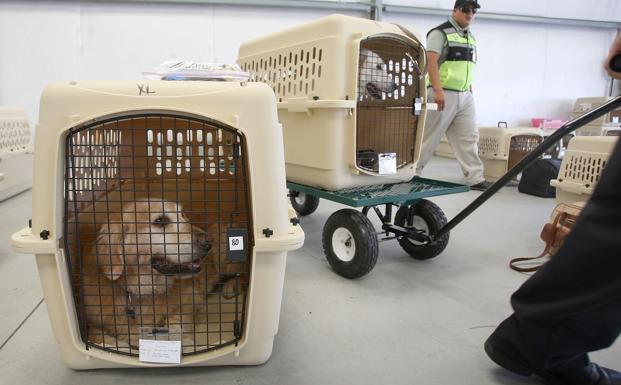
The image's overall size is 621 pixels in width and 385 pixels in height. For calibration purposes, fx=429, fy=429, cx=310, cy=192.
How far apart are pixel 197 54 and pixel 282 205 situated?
4.22 metres

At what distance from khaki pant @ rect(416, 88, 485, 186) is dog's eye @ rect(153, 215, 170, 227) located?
2.03m

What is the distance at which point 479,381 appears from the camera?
3.34 feet

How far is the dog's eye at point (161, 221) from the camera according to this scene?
42.4 inches

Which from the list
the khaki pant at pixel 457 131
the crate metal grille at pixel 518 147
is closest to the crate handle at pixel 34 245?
the khaki pant at pixel 457 131

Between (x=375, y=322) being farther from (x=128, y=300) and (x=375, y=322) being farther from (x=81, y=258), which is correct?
(x=81, y=258)

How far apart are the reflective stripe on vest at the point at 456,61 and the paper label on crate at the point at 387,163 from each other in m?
1.39

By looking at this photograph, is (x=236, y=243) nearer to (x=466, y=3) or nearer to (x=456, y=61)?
(x=456, y=61)

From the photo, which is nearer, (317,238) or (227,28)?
(317,238)

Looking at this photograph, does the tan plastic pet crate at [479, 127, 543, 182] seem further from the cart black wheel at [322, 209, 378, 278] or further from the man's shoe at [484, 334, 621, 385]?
the man's shoe at [484, 334, 621, 385]

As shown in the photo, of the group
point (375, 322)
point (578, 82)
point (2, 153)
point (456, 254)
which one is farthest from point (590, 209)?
point (578, 82)

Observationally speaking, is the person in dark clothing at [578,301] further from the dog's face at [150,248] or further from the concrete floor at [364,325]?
the dog's face at [150,248]

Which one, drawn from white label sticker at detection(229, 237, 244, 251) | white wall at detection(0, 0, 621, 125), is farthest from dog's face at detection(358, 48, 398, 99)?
white wall at detection(0, 0, 621, 125)

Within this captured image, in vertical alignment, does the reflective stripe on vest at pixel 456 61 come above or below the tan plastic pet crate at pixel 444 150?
above

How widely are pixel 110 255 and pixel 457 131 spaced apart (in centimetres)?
276
